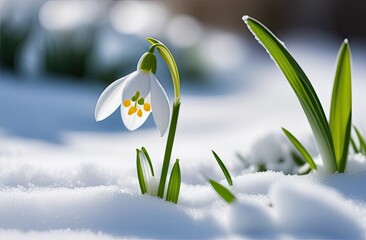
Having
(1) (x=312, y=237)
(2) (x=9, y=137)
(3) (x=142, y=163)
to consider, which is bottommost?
(1) (x=312, y=237)

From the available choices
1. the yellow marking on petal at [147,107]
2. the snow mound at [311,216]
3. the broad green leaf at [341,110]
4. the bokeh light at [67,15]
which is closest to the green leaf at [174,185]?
the yellow marking on petal at [147,107]

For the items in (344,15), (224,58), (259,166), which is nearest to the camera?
(259,166)

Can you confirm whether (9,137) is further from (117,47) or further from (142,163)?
(117,47)

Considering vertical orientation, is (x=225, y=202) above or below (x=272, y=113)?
below

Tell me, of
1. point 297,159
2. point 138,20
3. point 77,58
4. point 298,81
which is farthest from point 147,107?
point 138,20

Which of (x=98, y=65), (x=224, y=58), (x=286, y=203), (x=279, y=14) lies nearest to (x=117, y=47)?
(x=98, y=65)

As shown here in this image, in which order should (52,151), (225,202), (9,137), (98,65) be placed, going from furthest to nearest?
(98,65), (9,137), (52,151), (225,202)
